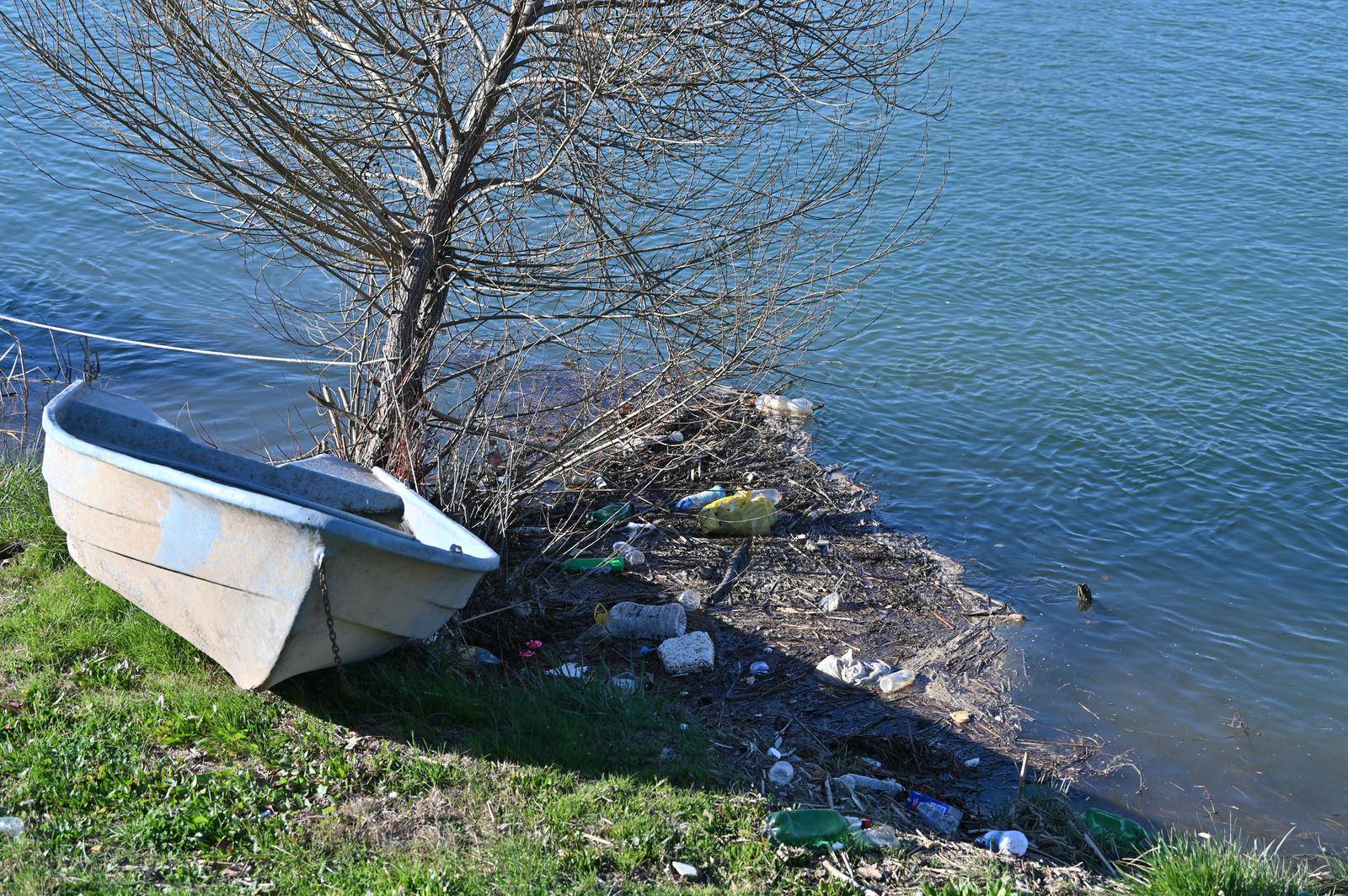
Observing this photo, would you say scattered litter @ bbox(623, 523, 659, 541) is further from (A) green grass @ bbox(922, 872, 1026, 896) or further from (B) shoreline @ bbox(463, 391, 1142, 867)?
(A) green grass @ bbox(922, 872, 1026, 896)

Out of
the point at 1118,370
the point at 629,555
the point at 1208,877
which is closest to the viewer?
the point at 1208,877

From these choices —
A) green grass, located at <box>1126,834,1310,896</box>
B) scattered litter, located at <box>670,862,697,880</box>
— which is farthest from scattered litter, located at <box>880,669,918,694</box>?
scattered litter, located at <box>670,862,697,880</box>

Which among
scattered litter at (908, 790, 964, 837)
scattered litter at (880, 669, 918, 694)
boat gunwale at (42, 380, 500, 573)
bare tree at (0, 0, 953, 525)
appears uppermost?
bare tree at (0, 0, 953, 525)

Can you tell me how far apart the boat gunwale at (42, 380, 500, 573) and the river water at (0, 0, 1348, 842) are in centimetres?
349

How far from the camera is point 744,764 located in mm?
4824

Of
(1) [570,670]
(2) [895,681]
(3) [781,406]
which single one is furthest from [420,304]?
(3) [781,406]

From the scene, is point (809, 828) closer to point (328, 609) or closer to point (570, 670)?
point (570, 670)

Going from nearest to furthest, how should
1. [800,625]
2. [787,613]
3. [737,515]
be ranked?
[800,625] → [787,613] → [737,515]

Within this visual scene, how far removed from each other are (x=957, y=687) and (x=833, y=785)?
1777 millimetres

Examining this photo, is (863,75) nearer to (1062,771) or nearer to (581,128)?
(581,128)

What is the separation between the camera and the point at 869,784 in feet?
16.0

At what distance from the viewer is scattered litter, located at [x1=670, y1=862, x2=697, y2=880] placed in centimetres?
Result: 391

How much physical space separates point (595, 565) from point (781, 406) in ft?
11.3

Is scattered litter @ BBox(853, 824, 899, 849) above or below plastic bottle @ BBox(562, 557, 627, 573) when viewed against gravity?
above
